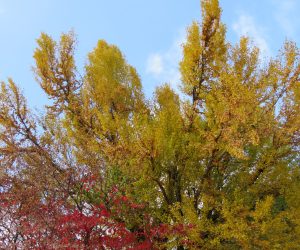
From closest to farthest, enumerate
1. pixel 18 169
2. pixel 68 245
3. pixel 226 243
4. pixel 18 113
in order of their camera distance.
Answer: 1. pixel 68 245
2. pixel 226 243
3. pixel 18 169
4. pixel 18 113

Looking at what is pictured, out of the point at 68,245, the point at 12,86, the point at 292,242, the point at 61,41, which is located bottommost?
the point at 292,242

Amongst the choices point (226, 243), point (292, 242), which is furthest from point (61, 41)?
point (292, 242)

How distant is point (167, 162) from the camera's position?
864 cm

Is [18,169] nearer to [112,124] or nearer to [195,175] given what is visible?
[112,124]

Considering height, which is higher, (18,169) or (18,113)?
(18,113)

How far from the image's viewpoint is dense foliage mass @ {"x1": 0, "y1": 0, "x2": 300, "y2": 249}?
25.8 ft

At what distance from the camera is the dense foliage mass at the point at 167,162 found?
7852 millimetres

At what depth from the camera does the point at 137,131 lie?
8070mm

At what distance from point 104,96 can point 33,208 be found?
3.95 meters

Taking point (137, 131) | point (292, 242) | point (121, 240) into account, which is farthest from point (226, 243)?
point (137, 131)

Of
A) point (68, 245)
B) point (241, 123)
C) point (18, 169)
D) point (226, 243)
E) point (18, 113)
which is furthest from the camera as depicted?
point (18, 113)

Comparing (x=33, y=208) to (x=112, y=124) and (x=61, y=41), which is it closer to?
(x=112, y=124)

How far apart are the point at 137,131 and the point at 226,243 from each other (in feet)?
10.5

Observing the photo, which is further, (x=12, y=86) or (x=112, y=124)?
(x=12, y=86)
